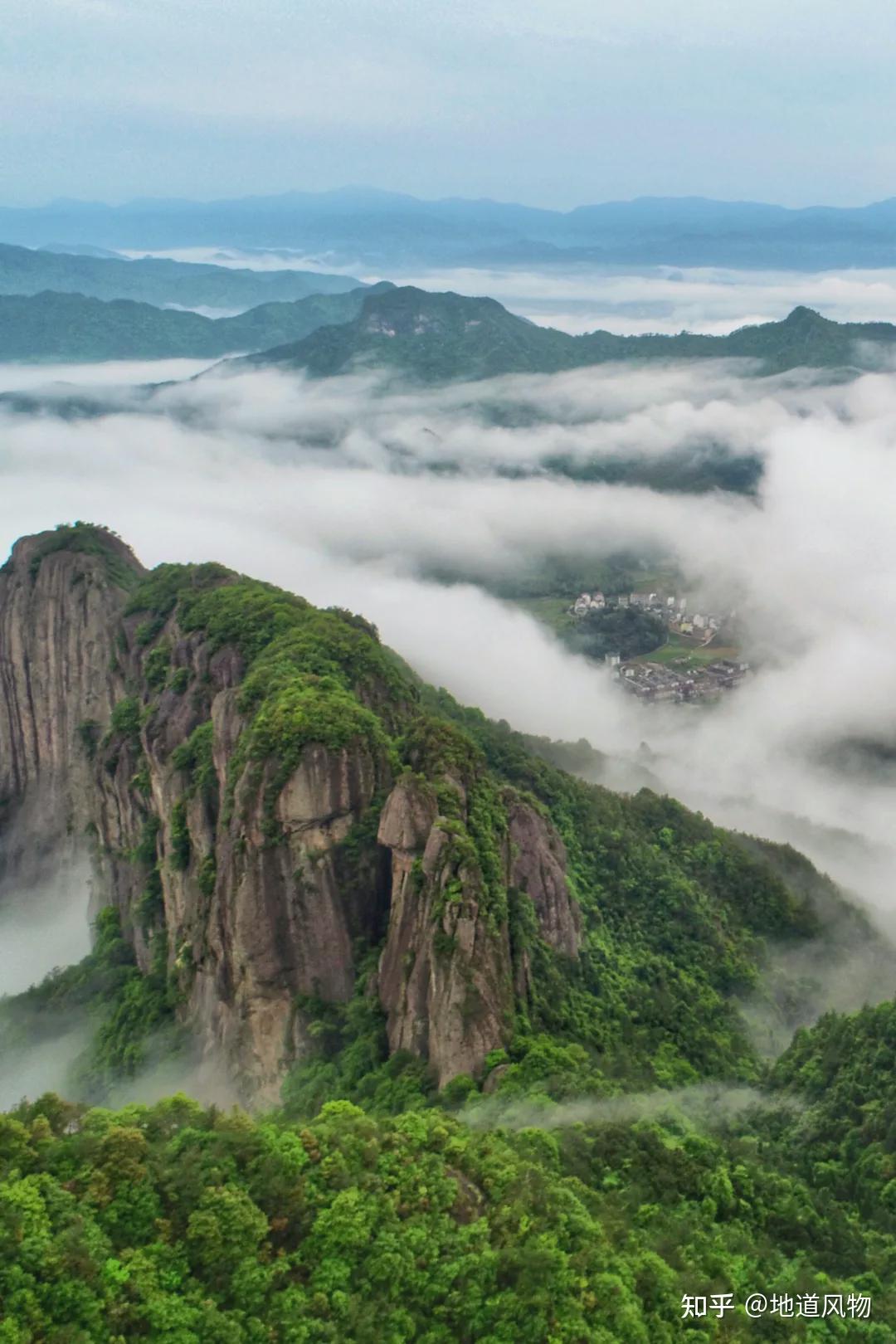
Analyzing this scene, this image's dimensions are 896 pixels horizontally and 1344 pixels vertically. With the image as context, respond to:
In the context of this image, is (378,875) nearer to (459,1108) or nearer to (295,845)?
(295,845)

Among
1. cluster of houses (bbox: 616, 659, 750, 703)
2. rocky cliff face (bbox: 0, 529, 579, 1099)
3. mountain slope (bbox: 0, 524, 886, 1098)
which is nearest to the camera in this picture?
rocky cliff face (bbox: 0, 529, 579, 1099)

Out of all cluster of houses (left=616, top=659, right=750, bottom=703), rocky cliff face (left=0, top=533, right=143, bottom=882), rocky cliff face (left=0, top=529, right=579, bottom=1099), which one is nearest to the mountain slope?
rocky cliff face (left=0, top=529, right=579, bottom=1099)

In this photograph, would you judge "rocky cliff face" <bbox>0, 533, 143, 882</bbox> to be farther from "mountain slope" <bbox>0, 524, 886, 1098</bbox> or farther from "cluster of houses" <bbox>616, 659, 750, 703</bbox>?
"cluster of houses" <bbox>616, 659, 750, 703</bbox>

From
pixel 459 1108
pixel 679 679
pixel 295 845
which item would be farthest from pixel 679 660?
pixel 459 1108

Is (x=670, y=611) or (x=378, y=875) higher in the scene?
(x=378, y=875)

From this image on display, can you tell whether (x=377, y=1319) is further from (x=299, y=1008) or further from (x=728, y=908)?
(x=728, y=908)

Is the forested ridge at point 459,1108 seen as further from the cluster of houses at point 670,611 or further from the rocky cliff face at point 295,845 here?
the cluster of houses at point 670,611
